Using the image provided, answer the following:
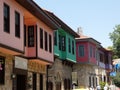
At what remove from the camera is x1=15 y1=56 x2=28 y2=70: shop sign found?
85.4 ft

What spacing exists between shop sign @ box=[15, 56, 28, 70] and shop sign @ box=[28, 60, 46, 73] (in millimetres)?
1389

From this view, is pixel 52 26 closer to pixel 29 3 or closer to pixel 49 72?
pixel 49 72

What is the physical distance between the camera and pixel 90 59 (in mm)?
50406

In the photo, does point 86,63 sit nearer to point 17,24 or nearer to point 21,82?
point 21,82

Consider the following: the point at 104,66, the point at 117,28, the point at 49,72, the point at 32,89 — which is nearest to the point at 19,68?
the point at 32,89

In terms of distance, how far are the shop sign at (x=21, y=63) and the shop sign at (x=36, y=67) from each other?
1.39 meters

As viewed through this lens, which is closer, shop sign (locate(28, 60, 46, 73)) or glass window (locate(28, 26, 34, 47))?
glass window (locate(28, 26, 34, 47))

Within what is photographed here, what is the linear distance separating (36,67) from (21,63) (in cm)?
442

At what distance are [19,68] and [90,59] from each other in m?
25.0

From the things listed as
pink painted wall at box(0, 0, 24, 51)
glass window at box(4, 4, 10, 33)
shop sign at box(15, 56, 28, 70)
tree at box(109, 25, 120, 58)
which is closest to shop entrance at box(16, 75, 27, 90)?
shop sign at box(15, 56, 28, 70)

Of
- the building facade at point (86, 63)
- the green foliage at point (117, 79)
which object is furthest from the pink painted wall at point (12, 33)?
the green foliage at point (117, 79)

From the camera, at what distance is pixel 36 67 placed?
31281 mm

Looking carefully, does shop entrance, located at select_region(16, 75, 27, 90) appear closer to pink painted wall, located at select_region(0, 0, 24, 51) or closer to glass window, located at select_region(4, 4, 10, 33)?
pink painted wall, located at select_region(0, 0, 24, 51)

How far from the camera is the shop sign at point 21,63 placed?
2602 centimetres
